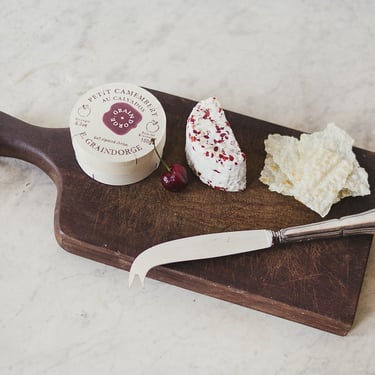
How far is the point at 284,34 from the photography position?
1885mm

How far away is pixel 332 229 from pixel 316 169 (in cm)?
14

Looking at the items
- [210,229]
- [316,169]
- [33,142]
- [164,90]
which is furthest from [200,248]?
[164,90]

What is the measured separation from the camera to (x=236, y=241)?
137cm

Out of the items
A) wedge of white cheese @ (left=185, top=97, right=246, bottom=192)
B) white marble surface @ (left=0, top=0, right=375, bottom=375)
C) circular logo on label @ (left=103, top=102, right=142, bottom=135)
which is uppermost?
circular logo on label @ (left=103, top=102, right=142, bottom=135)

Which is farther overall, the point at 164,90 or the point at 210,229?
the point at 164,90

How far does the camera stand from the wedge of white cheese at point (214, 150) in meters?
1.39

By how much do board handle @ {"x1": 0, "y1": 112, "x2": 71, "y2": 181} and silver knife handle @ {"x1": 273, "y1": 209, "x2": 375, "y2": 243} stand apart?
520 mm

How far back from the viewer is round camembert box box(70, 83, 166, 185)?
138 centimetres

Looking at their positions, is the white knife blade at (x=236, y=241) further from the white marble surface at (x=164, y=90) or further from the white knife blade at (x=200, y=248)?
the white marble surface at (x=164, y=90)

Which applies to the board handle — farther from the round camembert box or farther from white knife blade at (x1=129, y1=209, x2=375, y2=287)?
white knife blade at (x1=129, y1=209, x2=375, y2=287)

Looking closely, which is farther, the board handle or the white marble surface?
the board handle

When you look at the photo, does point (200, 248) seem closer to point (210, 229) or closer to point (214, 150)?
point (210, 229)

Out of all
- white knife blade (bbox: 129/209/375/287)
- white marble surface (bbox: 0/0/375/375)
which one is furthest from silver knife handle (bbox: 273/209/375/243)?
white marble surface (bbox: 0/0/375/375)

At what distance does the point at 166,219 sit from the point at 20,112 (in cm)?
53
